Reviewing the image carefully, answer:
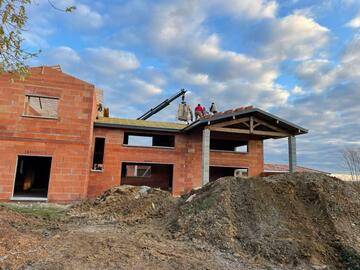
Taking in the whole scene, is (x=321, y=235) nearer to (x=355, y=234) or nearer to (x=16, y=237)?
(x=355, y=234)

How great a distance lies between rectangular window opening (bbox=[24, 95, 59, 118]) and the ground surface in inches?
263

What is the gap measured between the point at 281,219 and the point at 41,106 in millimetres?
13795

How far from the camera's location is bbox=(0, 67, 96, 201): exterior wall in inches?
549

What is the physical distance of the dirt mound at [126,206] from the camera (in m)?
9.82

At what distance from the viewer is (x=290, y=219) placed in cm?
723

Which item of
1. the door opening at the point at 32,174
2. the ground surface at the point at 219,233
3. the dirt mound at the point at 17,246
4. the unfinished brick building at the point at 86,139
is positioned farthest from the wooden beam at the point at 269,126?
the door opening at the point at 32,174

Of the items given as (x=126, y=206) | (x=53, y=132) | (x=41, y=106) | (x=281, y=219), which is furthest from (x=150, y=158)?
(x=281, y=219)

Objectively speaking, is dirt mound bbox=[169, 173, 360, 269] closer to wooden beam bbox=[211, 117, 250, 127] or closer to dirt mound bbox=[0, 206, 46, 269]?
dirt mound bbox=[0, 206, 46, 269]

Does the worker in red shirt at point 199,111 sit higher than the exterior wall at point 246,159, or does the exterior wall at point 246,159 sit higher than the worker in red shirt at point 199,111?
the worker in red shirt at point 199,111

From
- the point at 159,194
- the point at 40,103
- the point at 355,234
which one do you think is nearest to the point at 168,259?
the point at 355,234

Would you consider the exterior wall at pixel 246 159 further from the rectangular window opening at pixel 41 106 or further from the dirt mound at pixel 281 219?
the rectangular window opening at pixel 41 106

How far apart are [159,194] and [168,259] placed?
6451mm

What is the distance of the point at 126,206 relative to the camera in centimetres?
1063

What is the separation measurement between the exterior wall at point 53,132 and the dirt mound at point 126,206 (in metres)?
3.17
